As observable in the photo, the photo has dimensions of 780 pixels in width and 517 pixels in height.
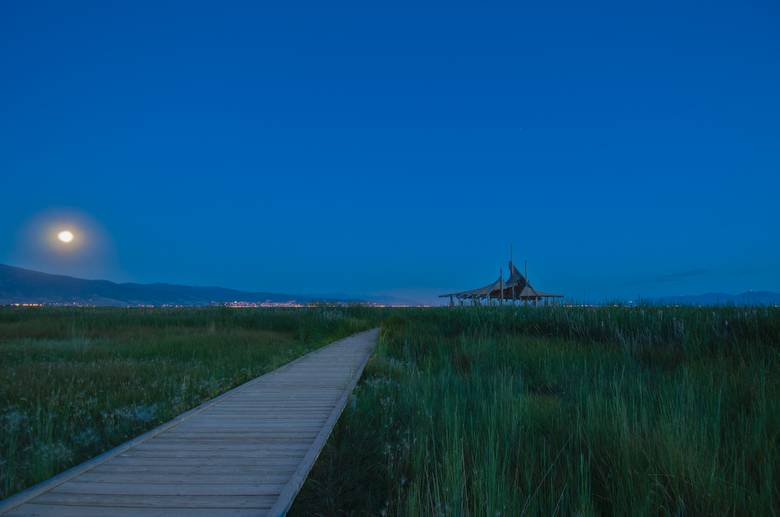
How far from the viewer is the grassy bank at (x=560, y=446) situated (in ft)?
9.96

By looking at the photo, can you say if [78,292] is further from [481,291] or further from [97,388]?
[97,388]

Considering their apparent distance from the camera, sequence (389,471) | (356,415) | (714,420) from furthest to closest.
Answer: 1. (356,415)
2. (714,420)
3. (389,471)

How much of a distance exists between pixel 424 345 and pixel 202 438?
25.9 ft

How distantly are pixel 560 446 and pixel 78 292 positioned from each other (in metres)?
167

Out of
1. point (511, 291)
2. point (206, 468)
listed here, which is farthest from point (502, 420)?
point (511, 291)

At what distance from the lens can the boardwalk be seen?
2.83m

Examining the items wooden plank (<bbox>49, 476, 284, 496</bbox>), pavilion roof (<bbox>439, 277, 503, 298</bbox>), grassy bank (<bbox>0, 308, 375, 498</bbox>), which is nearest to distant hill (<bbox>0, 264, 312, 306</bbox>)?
pavilion roof (<bbox>439, 277, 503, 298</bbox>)

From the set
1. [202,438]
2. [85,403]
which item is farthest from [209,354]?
[202,438]

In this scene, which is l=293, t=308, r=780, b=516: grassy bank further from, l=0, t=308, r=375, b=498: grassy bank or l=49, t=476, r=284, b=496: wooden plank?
l=0, t=308, r=375, b=498: grassy bank

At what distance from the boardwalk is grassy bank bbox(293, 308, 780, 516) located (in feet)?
1.50

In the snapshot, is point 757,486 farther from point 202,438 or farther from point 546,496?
point 202,438

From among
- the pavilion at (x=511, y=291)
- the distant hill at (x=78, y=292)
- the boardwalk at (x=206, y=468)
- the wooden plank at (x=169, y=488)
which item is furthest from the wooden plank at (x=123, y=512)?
the distant hill at (x=78, y=292)

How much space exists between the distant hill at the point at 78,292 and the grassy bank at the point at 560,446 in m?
114

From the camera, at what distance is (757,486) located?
338 cm
